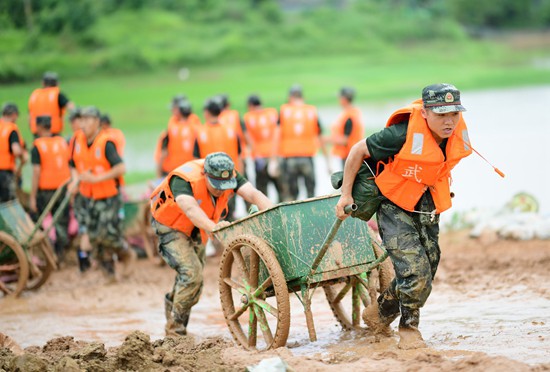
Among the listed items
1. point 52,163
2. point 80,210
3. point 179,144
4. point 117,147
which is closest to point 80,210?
point 80,210

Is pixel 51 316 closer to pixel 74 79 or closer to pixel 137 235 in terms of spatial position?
pixel 137 235

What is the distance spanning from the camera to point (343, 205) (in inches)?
260

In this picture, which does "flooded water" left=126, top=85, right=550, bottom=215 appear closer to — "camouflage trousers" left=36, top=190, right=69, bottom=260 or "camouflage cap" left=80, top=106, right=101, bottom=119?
"camouflage trousers" left=36, top=190, right=69, bottom=260

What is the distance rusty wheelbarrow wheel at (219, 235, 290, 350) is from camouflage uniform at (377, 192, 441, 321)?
81 centimetres

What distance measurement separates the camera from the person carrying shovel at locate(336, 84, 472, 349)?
6.34m

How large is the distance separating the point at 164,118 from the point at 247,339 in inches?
631

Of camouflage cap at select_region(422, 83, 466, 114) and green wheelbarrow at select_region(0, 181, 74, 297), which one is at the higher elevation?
camouflage cap at select_region(422, 83, 466, 114)

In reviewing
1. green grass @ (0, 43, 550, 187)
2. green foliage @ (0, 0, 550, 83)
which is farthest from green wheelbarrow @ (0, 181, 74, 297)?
green foliage @ (0, 0, 550, 83)

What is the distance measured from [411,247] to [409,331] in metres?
0.62

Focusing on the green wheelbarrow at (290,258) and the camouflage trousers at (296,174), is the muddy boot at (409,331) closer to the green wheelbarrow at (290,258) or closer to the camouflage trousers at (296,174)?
the green wheelbarrow at (290,258)

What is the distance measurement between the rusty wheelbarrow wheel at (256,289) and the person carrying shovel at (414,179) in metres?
0.68

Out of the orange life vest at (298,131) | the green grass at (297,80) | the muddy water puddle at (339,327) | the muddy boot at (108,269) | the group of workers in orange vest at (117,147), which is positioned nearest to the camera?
the muddy water puddle at (339,327)

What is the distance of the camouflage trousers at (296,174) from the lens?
46.7 ft

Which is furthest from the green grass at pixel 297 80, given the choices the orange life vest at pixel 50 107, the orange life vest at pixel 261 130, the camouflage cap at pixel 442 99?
the camouflage cap at pixel 442 99
